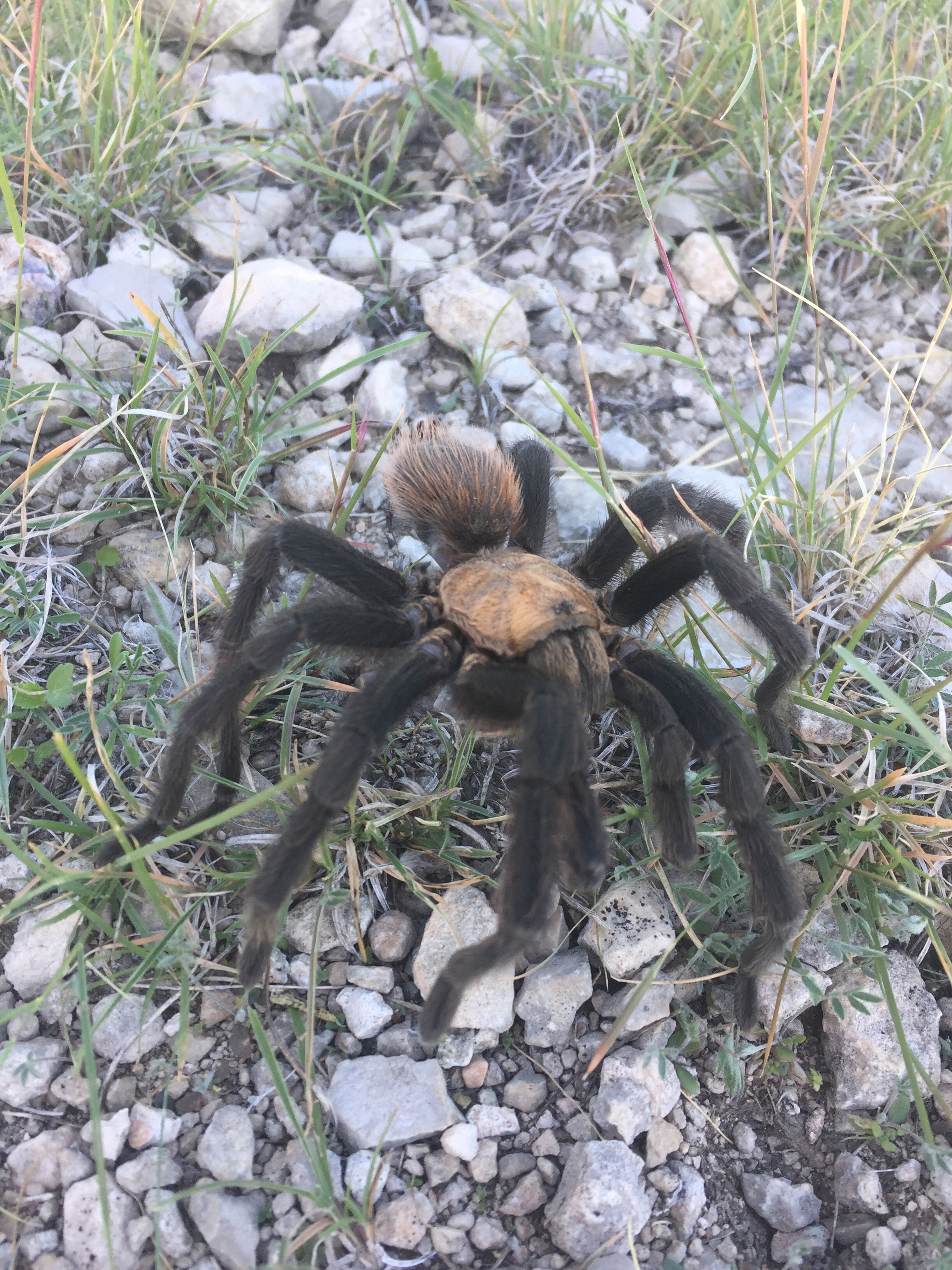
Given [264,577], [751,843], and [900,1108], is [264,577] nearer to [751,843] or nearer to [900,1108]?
[751,843]

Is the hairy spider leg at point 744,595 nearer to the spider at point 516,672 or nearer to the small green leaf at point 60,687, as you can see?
the spider at point 516,672

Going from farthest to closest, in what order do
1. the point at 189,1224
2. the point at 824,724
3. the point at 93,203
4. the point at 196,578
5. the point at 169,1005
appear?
the point at 93,203, the point at 196,578, the point at 824,724, the point at 169,1005, the point at 189,1224

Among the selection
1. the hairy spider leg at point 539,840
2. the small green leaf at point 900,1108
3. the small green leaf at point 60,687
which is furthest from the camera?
the small green leaf at point 60,687

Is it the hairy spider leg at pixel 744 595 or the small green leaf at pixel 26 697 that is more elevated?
the hairy spider leg at pixel 744 595

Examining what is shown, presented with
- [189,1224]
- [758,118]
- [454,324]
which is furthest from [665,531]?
[189,1224]

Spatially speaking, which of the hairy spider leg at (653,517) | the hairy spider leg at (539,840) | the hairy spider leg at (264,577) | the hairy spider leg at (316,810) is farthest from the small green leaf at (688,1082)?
the hairy spider leg at (653,517)

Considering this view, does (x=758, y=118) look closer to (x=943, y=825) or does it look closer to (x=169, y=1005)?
(x=943, y=825)

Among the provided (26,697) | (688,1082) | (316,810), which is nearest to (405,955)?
(316,810)
